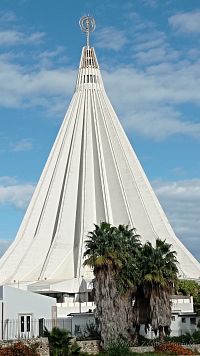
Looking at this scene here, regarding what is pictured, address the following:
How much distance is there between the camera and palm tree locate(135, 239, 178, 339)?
129ft

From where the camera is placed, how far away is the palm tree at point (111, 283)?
38.1 metres

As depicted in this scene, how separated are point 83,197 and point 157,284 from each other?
35.8 meters

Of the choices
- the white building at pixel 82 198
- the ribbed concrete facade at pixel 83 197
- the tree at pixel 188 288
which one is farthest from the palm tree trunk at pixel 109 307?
the ribbed concrete facade at pixel 83 197

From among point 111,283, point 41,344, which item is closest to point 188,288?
point 111,283

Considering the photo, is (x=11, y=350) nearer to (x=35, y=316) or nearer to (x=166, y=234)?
(x=35, y=316)

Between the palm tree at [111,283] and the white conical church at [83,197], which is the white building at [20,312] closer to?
the palm tree at [111,283]

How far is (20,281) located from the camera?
67.6m

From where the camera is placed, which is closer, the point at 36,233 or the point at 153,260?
the point at 153,260

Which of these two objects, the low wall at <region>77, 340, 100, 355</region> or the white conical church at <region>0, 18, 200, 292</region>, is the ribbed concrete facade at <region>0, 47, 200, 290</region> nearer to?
the white conical church at <region>0, 18, 200, 292</region>

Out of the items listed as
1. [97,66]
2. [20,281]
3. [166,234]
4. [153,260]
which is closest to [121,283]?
[153,260]

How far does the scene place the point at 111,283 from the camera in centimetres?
3841

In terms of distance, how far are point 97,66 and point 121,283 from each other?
1858 inches

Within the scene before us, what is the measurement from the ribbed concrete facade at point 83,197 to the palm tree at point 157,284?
2668cm

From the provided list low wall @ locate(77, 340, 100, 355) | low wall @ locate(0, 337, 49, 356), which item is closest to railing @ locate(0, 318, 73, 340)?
low wall @ locate(0, 337, 49, 356)
